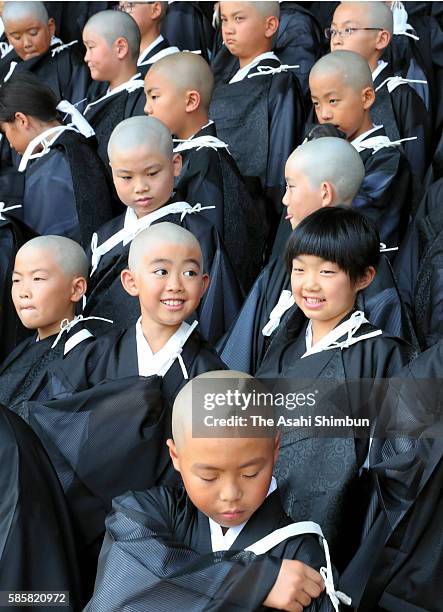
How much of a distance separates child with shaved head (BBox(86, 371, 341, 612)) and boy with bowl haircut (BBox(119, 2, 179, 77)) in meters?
3.85

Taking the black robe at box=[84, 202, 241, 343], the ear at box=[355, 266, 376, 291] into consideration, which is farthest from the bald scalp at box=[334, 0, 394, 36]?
the ear at box=[355, 266, 376, 291]

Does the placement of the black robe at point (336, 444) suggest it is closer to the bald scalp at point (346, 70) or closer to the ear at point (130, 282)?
the ear at point (130, 282)

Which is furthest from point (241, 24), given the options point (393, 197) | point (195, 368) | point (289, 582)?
point (289, 582)

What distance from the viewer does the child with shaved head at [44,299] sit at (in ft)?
15.8

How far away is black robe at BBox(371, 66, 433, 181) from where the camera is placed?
20.6 ft

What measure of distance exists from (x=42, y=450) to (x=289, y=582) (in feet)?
2.92

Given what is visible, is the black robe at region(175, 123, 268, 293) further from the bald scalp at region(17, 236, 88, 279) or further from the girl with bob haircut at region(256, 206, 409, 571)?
the girl with bob haircut at region(256, 206, 409, 571)

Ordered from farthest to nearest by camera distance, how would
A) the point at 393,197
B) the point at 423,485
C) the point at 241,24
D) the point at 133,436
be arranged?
the point at 241,24
the point at 393,197
the point at 133,436
the point at 423,485

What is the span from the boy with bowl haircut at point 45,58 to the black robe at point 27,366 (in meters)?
2.69

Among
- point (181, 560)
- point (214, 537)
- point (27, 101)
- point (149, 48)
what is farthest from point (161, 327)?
point (149, 48)

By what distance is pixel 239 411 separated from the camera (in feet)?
11.5

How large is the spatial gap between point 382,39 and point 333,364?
8.47 feet

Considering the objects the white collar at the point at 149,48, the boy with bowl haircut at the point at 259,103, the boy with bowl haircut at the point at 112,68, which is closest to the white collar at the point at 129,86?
the boy with bowl haircut at the point at 112,68

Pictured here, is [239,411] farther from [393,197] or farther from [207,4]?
[207,4]
